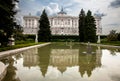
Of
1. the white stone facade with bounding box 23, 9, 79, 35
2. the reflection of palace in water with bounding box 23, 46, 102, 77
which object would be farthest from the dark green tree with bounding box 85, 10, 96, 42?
the white stone facade with bounding box 23, 9, 79, 35

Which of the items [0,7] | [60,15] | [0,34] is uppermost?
[60,15]

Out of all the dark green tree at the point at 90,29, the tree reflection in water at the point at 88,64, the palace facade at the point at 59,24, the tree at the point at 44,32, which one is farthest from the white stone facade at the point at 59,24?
A: the tree reflection in water at the point at 88,64

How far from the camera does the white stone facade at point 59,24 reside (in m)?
84.2

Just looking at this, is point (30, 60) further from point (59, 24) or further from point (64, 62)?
point (59, 24)

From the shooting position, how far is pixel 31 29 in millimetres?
86625

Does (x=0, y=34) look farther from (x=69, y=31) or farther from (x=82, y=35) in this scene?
(x=69, y=31)

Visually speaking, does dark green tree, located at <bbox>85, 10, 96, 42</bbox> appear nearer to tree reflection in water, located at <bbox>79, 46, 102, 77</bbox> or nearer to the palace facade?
tree reflection in water, located at <bbox>79, 46, 102, 77</bbox>

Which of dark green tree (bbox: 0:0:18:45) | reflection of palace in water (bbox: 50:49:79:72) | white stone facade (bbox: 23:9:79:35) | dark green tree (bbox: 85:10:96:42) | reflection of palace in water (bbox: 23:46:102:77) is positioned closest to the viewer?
reflection of palace in water (bbox: 23:46:102:77)

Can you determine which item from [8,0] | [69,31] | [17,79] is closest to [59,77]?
[17,79]

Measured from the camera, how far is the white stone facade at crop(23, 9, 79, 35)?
276 ft

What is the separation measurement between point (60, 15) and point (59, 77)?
8378cm

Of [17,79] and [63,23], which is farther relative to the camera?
[63,23]

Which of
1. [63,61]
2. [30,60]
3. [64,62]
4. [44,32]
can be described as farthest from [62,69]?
[44,32]

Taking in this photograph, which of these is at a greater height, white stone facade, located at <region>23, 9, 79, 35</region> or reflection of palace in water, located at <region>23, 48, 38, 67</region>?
white stone facade, located at <region>23, 9, 79, 35</region>
